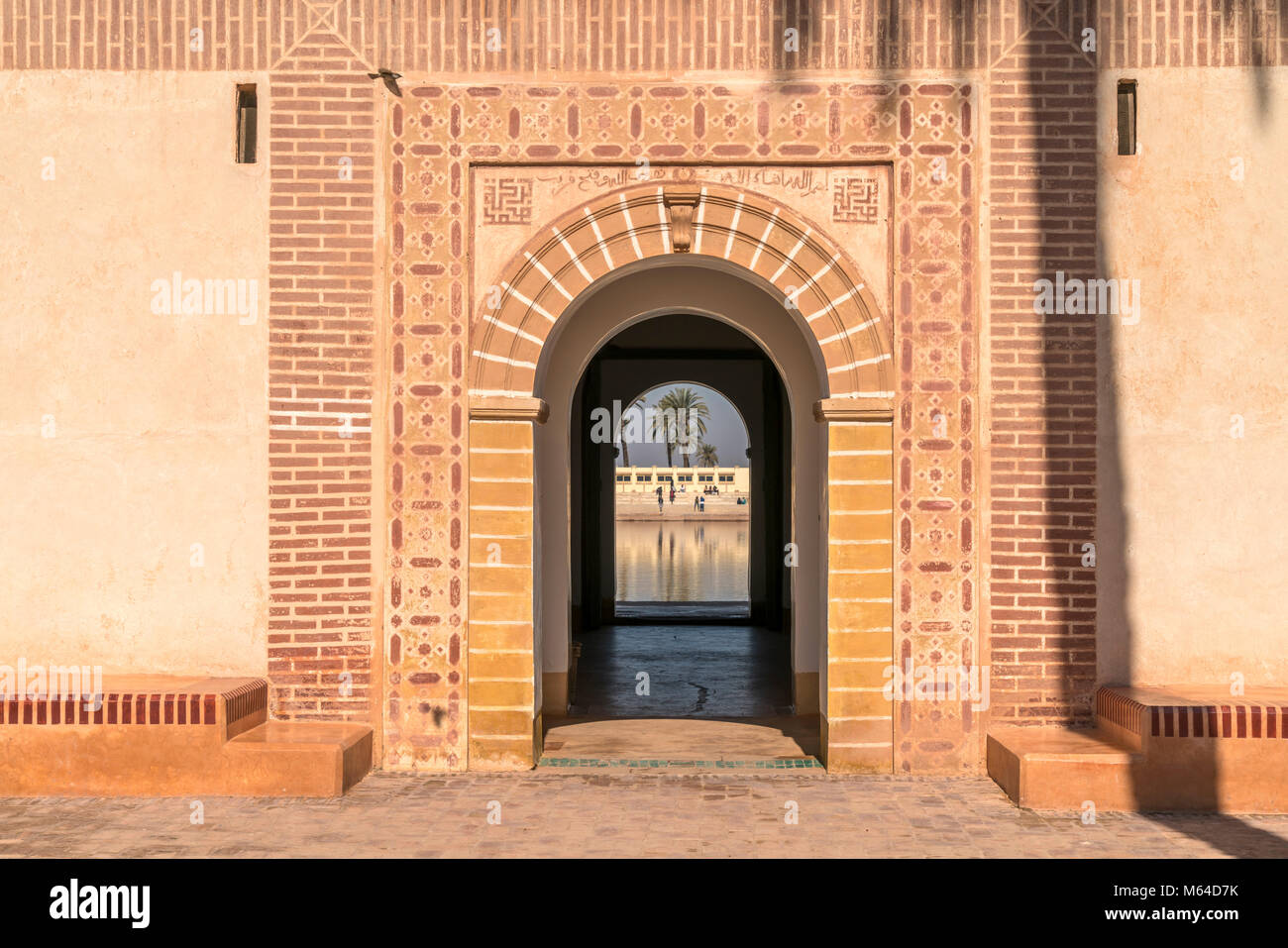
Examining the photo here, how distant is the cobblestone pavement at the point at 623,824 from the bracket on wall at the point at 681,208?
2972 millimetres

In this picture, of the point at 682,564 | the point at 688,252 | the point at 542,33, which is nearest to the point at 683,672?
the point at 688,252

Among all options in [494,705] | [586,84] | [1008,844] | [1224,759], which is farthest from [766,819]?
[586,84]

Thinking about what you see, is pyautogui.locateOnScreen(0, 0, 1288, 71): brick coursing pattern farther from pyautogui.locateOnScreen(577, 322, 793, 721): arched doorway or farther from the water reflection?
the water reflection

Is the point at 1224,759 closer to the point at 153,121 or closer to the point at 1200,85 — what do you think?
the point at 1200,85

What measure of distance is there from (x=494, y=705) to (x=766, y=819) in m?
1.74

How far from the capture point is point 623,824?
219 inches

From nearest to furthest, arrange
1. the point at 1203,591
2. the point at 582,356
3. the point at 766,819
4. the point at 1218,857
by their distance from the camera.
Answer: the point at 1218,857 < the point at 766,819 < the point at 1203,591 < the point at 582,356

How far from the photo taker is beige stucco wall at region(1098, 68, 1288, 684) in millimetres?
6492

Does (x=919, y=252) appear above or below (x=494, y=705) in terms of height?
above

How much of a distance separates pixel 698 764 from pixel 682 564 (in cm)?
1564

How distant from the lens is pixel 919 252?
656cm

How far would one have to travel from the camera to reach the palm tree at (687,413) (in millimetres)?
65500

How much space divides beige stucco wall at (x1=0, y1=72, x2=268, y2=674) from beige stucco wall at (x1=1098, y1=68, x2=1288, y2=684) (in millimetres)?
4697

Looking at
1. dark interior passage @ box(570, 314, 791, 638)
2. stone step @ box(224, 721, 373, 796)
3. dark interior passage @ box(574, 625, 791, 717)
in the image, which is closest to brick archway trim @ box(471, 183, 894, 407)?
stone step @ box(224, 721, 373, 796)
